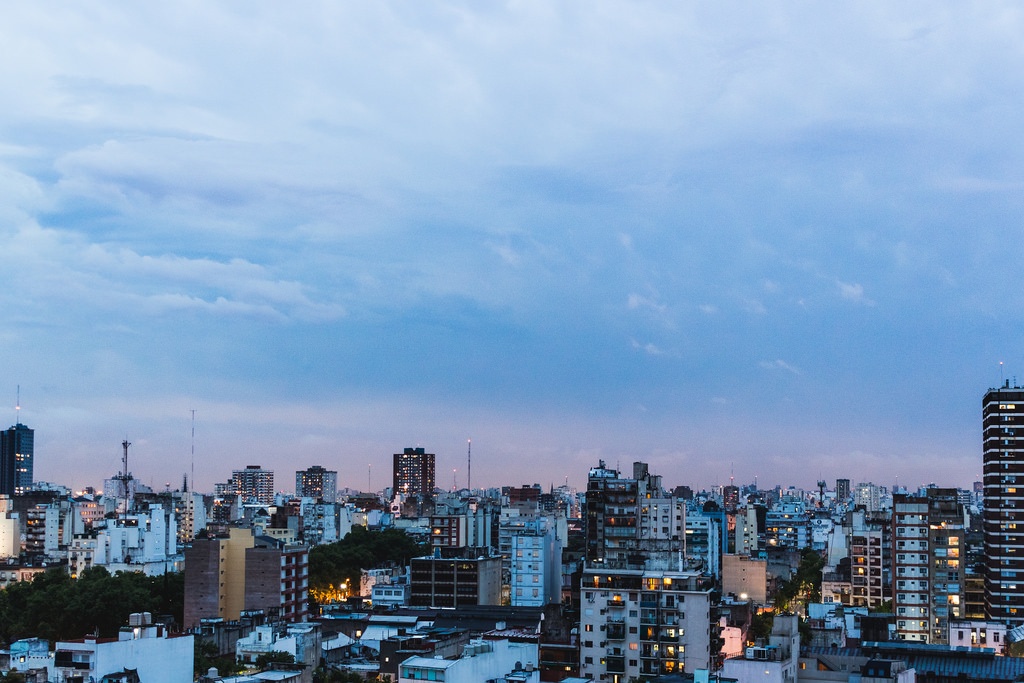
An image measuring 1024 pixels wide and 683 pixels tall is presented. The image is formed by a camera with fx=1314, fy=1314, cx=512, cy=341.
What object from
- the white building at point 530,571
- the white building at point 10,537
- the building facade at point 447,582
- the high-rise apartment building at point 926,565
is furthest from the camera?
the white building at point 10,537

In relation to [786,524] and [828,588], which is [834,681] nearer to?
[828,588]

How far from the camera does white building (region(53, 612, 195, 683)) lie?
45.7 meters

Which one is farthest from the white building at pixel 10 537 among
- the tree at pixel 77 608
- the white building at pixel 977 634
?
the white building at pixel 977 634

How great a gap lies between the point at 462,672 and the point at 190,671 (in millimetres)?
12001

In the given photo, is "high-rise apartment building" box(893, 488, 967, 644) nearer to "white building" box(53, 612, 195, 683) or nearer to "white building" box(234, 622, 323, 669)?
"white building" box(234, 622, 323, 669)

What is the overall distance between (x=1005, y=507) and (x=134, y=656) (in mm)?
46981

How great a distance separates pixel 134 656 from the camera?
47312 millimetres

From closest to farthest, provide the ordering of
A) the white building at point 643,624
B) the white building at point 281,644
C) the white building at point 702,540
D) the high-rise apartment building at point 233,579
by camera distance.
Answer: the white building at point 643,624, the white building at point 281,644, the high-rise apartment building at point 233,579, the white building at point 702,540

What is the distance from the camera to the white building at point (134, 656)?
45.7 metres

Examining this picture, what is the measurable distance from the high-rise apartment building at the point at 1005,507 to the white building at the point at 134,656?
43.3 meters

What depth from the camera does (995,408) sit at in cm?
7169

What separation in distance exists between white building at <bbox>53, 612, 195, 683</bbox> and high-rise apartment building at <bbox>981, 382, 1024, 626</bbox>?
43292 millimetres

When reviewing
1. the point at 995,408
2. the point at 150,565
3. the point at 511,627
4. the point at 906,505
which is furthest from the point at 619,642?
the point at 150,565

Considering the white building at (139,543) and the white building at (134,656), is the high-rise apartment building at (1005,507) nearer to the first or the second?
the white building at (134,656)
